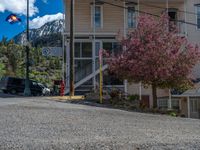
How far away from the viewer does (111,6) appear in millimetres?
37281

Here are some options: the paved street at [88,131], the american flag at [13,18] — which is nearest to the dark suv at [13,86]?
the american flag at [13,18]

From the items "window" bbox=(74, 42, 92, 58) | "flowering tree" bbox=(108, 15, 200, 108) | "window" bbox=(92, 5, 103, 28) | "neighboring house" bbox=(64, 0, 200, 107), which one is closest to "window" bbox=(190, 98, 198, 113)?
"neighboring house" bbox=(64, 0, 200, 107)

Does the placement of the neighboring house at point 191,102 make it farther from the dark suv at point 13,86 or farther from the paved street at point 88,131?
the dark suv at point 13,86

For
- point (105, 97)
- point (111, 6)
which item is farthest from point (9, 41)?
point (105, 97)

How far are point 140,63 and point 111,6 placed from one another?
48.3 ft

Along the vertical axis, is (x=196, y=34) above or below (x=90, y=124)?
above

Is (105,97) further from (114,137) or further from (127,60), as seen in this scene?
(114,137)

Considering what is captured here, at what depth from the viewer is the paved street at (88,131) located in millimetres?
11180

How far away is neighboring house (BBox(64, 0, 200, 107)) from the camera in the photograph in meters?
36.2

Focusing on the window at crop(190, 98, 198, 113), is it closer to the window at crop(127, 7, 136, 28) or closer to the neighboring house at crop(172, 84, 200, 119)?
the neighboring house at crop(172, 84, 200, 119)

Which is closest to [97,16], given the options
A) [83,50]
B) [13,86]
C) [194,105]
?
[83,50]

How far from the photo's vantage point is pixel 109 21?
122ft

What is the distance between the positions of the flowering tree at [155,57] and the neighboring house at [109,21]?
1056cm

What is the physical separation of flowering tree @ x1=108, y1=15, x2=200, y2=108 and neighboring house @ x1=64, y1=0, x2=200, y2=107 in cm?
1056
